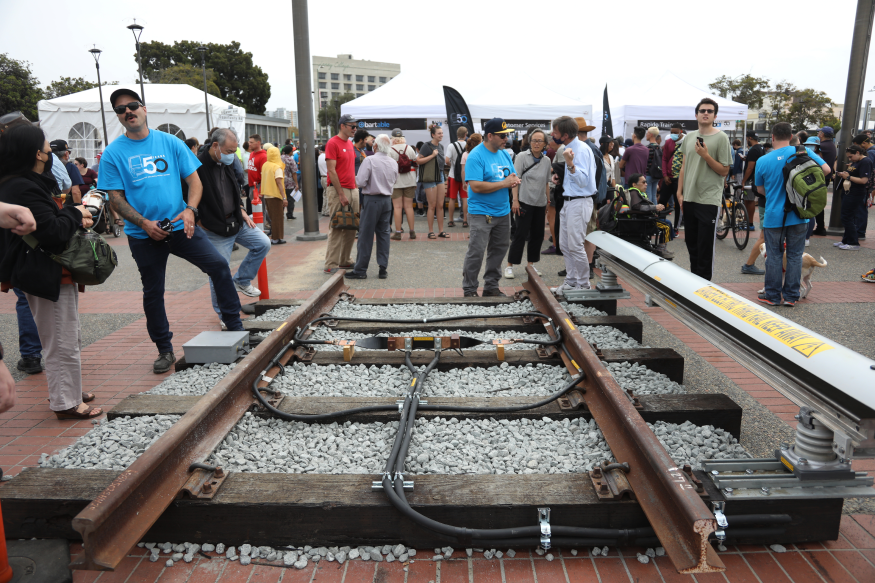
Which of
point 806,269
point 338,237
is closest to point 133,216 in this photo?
point 338,237

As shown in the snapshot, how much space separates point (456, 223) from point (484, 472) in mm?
12277

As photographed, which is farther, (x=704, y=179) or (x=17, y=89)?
(x=17, y=89)

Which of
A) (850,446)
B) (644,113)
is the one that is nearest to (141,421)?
(850,446)

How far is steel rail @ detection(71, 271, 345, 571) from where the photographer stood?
2107 millimetres

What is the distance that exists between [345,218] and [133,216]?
13.2 feet

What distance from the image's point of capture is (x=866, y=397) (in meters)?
2.27

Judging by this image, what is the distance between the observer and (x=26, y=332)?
5.02 meters

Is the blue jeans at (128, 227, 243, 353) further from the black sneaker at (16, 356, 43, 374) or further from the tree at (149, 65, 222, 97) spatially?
the tree at (149, 65, 222, 97)

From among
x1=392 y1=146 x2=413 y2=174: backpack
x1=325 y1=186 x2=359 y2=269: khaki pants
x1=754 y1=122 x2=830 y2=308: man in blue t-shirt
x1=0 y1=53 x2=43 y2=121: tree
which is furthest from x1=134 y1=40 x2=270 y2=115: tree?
x1=754 y1=122 x2=830 y2=308: man in blue t-shirt

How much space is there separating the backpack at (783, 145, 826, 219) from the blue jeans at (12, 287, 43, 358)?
24.9 ft

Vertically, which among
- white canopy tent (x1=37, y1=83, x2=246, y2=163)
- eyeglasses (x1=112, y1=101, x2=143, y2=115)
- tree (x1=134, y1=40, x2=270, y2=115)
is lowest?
eyeglasses (x1=112, y1=101, x2=143, y2=115)

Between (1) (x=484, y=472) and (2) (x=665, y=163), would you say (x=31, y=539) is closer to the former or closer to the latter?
(1) (x=484, y=472)

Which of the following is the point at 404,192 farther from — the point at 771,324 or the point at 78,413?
the point at 771,324

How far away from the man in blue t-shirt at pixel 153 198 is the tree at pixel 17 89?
4320cm
